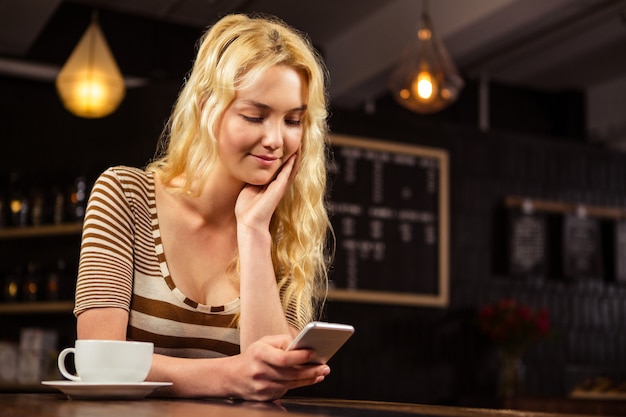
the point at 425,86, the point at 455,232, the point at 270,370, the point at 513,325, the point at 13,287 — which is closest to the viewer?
the point at 270,370

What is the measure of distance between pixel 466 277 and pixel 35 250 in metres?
2.52

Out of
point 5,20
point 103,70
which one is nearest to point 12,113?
point 5,20

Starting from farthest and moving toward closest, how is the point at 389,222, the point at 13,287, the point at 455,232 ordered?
1. the point at 455,232
2. the point at 389,222
3. the point at 13,287

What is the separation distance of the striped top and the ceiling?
3.36 meters

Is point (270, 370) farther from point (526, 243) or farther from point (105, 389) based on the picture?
point (526, 243)

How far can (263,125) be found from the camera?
1.60 metres

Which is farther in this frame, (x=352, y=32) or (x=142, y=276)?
(x=352, y=32)

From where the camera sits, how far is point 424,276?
5.15 m

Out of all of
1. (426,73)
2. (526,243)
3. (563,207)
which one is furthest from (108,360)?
(563,207)

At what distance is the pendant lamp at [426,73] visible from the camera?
176 inches

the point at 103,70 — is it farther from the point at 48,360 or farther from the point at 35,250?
the point at 48,360

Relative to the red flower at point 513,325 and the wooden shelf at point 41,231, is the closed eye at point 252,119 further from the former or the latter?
the red flower at point 513,325

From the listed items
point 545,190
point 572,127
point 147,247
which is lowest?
point 147,247

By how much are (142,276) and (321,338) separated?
1.62 ft
